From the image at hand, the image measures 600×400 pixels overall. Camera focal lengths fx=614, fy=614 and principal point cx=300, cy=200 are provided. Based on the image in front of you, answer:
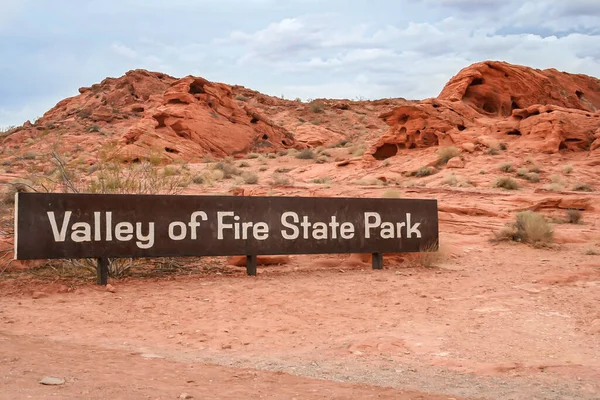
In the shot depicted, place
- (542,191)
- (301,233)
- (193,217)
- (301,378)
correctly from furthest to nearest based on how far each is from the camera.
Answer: (542,191)
(301,233)
(193,217)
(301,378)

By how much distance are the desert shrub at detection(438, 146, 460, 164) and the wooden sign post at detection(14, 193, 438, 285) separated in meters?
13.8

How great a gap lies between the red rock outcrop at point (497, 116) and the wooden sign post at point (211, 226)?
51.2ft

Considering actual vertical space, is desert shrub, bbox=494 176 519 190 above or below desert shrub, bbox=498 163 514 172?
below

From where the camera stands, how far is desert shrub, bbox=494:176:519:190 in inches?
802

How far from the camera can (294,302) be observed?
858 centimetres

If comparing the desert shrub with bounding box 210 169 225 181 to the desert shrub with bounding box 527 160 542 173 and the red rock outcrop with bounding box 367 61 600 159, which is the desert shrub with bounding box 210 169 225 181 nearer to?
the red rock outcrop with bounding box 367 61 600 159

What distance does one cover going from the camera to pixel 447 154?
82.6 ft

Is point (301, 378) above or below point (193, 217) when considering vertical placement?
below

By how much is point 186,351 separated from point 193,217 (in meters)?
3.82

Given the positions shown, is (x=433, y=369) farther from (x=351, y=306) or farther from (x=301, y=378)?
(x=351, y=306)

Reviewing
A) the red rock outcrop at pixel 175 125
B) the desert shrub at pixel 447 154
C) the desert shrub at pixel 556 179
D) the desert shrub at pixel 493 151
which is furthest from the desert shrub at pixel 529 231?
the red rock outcrop at pixel 175 125

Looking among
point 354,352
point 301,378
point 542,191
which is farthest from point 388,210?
point 542,191

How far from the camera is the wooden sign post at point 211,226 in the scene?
9039 millimetres

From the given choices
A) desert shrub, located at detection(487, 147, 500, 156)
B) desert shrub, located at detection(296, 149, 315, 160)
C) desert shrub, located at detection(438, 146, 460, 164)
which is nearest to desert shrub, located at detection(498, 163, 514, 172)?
desert shrub, located at detection(487, 147, 500, 156)
